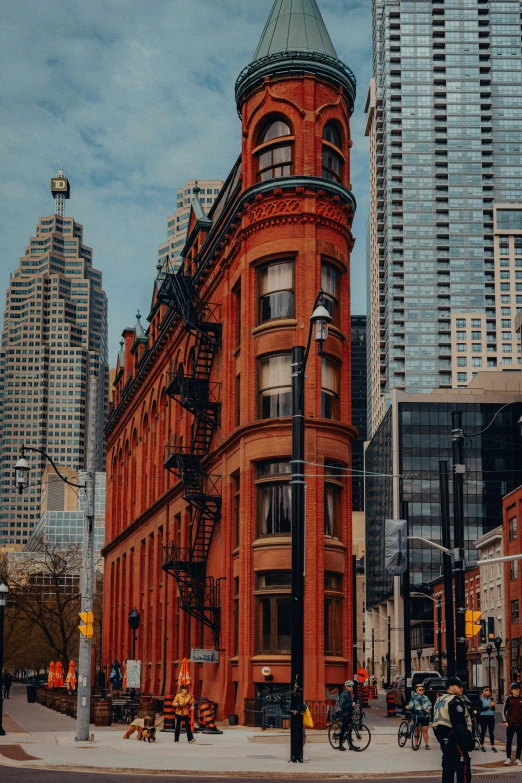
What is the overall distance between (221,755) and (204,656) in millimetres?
15429

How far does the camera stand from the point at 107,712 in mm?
39438

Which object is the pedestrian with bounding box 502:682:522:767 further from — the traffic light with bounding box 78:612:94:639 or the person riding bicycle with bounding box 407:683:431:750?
the traffic light with bounding box 78:612:94:639

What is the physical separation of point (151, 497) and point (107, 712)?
24.9 m

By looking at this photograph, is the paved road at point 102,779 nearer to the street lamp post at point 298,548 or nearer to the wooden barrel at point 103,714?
the street lamp post at point 298,548

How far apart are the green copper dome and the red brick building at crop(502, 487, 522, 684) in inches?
1552

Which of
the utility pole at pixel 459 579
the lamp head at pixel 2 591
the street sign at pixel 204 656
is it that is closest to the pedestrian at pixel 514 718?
the utility pole at pixel 459 579

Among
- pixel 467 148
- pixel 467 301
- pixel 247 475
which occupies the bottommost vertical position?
pixel 247 475

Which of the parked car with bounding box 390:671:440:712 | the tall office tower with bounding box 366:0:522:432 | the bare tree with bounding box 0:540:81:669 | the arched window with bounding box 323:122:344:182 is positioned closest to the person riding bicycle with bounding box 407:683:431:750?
the arched window with bounding box 323:122:344:182

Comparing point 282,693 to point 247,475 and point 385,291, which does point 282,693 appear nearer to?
point 247,475

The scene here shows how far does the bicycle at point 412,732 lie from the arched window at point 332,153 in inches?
839

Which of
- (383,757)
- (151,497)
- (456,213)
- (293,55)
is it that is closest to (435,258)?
(456,213)

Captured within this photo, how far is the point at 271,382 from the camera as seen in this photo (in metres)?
40.1

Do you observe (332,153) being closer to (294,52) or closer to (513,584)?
(294,52)

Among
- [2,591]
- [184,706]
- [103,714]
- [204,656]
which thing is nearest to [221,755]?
[184,706]
